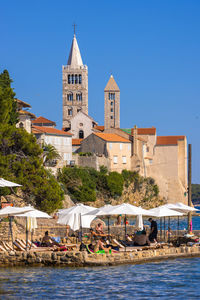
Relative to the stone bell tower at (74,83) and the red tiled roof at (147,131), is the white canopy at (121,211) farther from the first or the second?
the stone bell tower at (74,83)

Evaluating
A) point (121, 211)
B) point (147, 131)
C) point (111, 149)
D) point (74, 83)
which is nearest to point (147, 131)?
point (147, 131)

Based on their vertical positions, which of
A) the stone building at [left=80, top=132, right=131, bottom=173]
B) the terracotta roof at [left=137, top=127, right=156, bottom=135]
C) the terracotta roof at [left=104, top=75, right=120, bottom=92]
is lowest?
the stone building at [left=80, top=132, right=131, bottom=173]

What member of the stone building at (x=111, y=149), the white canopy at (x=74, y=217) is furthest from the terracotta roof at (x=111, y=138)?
the white canopy at (x=74, y=217)

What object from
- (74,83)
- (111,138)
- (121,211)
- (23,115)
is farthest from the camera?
(74,83)

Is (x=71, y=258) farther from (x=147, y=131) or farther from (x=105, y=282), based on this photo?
(x=147, y=131)

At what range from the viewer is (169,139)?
341ft

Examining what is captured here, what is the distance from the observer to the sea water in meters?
19.0

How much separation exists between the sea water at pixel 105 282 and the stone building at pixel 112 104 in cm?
8761

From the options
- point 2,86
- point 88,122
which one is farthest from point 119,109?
point 2,86

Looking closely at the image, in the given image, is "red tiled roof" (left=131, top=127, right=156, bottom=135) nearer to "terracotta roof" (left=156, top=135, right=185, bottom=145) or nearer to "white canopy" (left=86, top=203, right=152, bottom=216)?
"terracotta roof" (left=156, top=135, right=185, bottom=145)

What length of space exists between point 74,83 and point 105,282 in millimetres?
103632

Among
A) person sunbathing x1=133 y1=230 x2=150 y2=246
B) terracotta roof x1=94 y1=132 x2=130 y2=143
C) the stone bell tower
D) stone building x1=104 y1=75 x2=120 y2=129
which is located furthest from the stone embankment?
the stone bell tower

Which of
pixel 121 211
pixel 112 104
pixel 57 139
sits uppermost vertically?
pixel 112 104

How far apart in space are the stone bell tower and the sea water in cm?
9711
